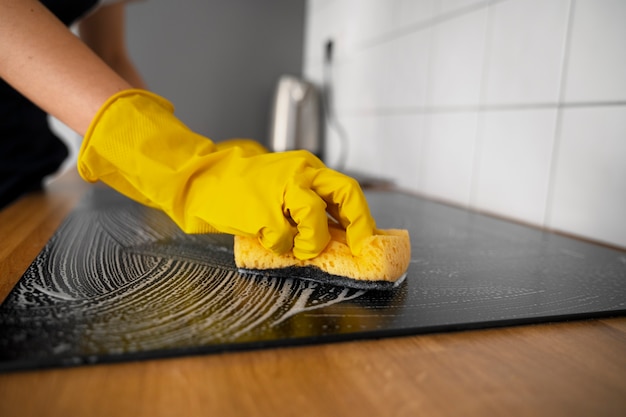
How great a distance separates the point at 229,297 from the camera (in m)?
0.44

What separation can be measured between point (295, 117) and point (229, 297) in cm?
140

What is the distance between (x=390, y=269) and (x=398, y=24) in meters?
1.04

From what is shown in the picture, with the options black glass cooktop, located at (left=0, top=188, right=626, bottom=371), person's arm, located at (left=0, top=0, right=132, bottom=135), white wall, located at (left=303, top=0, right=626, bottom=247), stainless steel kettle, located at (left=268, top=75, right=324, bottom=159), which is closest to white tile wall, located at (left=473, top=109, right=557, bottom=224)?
white wall, located at (left=303, top=0, right=626, bottom=247)

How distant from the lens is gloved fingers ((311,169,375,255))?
48cm

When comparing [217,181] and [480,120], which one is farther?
[480,120]

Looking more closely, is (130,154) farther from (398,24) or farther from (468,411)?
(398,24)

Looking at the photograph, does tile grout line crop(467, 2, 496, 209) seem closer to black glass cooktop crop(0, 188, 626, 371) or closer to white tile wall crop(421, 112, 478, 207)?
white tile wall crop(421, 112, 478, 207)

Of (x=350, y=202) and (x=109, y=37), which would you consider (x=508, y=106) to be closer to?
(x=350, y=202)

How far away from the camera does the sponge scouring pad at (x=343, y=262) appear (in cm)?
47

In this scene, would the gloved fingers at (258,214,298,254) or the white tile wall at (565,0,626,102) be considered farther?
the white tile wall at (565,0,626,102)

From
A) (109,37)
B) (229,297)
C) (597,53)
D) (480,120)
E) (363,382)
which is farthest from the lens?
(109,37)

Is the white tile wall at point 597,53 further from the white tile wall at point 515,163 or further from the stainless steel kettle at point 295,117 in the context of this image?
the stainless steel kettle at point 295,117

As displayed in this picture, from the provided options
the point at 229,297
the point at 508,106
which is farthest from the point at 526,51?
the point at 229,297

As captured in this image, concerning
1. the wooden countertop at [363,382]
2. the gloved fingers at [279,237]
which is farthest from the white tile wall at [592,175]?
the gloved fingers at [279,237]
